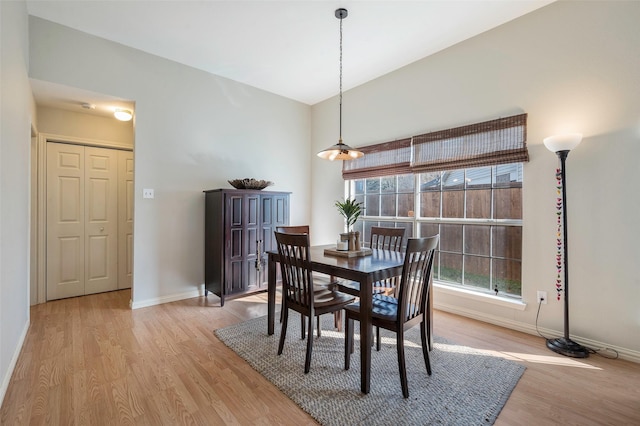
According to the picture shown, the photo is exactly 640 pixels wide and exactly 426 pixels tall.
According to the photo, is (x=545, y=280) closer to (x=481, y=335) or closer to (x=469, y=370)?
(x=481, y=335)

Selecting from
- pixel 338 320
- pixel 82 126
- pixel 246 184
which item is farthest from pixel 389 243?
pixel 82 126

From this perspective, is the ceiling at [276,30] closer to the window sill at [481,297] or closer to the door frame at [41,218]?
the door frame at [41,218]

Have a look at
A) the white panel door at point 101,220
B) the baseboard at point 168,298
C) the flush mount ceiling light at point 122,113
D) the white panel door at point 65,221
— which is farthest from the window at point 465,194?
the white panel door at point 65,221

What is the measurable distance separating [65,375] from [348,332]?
194cm

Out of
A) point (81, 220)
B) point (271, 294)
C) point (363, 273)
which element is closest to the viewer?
point (363, 273)

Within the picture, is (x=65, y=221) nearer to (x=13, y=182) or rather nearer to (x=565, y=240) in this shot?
(x=13, y=182)

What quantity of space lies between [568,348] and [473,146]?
1.91 meters

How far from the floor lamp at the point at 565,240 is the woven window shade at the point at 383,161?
1.43m

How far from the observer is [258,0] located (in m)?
2.49

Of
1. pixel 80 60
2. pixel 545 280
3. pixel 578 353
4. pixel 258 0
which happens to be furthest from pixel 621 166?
pixel 80 60

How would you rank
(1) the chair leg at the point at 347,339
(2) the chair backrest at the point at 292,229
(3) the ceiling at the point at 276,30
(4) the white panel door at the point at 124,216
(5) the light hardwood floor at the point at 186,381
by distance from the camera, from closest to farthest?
(5) the light hardwood floor at the point at 186,381 < (1) the chair leg at the point at 347,339 < (3) the ceiling at the point at 276,30 < (2) the chair backrest at the point at 292,229 < (4) the white panel door at the point at 124,216

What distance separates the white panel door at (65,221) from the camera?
3.53 metres

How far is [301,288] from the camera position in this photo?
2211 millimetres

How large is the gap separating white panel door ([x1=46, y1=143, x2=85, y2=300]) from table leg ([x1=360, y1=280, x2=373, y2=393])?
12.5 feet
